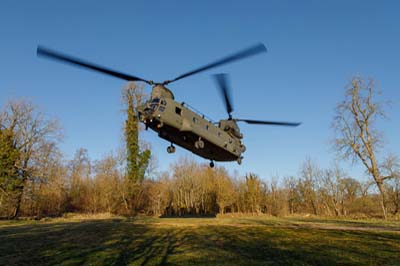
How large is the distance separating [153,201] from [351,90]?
33.1 meters

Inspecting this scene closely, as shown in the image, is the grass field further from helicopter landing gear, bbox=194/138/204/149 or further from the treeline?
the treeline

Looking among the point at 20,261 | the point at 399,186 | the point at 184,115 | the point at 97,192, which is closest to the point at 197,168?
the point at 97,192

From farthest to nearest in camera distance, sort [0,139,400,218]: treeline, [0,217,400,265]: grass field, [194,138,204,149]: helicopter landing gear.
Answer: [0,139,400,218]: treeline
[194,138,204,149]: helicopter landing gear
[0,217,400,265]: grass field

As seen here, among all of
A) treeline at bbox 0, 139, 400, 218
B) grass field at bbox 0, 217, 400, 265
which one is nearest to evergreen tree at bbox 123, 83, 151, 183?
treeline at bbox 0, 139, 400, 218

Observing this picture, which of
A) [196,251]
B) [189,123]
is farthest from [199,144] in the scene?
[196,251]

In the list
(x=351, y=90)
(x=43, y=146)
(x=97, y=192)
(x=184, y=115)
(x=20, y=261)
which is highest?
(x=351, y=90)

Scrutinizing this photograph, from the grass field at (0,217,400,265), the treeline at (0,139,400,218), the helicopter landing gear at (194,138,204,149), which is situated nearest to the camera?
the grass field at (0,217,400,265)

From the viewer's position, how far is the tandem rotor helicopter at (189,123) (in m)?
11.2

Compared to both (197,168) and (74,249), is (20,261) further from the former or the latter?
(197,168)

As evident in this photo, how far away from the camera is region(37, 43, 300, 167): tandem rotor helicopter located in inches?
439

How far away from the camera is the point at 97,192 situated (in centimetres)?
3819

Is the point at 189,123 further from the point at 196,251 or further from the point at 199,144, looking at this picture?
the point at 196,251

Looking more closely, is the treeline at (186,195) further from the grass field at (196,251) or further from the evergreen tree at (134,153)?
the grass field at (196,251)

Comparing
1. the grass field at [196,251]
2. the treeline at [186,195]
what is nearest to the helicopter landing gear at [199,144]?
the grass field at [196,251]
